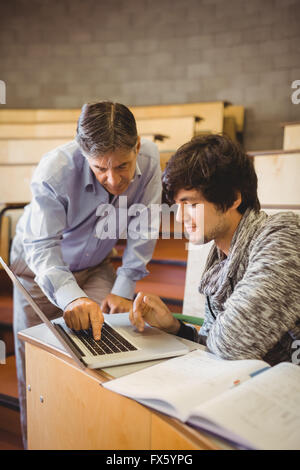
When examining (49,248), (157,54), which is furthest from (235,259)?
(157,54)

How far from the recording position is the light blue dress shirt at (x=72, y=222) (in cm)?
109

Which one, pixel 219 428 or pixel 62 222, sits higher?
pixel 62 222

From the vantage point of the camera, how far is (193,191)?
816 mm

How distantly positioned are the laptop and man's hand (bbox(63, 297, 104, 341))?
1 centimetres

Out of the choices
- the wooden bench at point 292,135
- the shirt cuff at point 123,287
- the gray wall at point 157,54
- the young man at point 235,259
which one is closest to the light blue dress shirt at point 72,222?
the shirt cuff at point 123,287

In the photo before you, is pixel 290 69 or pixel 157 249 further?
pixel 290 69

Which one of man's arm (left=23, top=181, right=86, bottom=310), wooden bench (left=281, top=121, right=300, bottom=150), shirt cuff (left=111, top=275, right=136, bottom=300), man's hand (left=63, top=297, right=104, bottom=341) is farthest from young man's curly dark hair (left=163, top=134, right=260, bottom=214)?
wooden bench (left=281, top=121, right=300, bottom=150)

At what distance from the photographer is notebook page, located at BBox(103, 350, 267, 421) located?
52cm

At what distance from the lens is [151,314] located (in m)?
0.83

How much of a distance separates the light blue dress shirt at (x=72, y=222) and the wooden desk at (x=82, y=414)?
208 millimetres

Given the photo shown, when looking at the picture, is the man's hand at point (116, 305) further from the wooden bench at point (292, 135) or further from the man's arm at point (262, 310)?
the wooden bench at point (292, 135)
